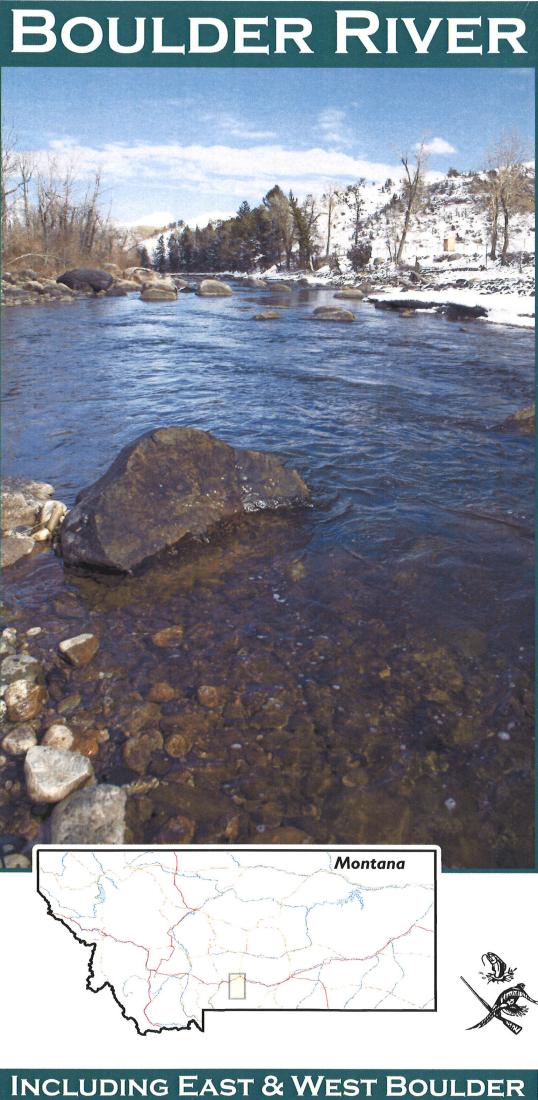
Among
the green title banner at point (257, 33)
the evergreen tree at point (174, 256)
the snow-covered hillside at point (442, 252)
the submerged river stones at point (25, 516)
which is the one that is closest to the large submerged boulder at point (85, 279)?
the snow-covered hillside at point (442, 252)

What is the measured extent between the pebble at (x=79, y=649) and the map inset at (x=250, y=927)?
134cm

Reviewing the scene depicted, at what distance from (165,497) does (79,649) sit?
161 cm

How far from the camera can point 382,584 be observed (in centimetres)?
414

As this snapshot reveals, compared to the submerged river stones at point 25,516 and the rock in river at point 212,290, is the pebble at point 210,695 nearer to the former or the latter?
the submerged river stones at point 25,516

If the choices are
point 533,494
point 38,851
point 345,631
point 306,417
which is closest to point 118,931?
point 38,851

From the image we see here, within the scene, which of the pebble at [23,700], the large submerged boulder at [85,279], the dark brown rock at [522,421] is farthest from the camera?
the large submerged boulder at [85,279]

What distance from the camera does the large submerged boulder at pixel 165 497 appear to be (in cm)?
426

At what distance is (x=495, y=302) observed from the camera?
21469 millimetres

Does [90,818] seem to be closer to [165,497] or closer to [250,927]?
[250,927]

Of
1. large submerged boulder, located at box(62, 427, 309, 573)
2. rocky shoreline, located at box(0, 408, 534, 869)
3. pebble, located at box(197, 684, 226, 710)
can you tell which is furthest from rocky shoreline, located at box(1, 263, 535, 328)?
pebble, located at box(197, 684, 226, 710)

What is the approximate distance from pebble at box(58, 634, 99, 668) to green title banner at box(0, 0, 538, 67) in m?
2.83

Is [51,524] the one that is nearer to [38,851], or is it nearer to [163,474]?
[163,474]

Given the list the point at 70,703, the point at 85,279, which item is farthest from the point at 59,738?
the point at 85,279

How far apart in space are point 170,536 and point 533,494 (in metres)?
3.52
